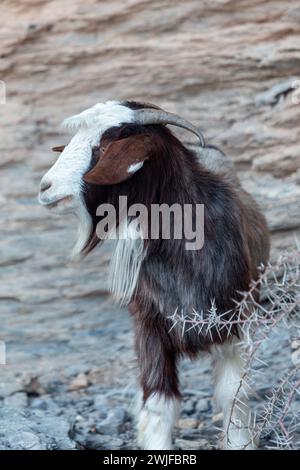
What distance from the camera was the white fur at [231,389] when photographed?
484 centimetres

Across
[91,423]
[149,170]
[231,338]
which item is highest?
[149,170]

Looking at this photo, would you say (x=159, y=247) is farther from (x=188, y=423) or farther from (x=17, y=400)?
(x=17, y=400)

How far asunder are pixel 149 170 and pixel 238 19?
6.85 feet

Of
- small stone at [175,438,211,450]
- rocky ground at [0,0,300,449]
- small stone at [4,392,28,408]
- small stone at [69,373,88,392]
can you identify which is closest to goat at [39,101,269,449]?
small stone at [175,438,211,450]

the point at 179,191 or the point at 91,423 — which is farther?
the point at 91,423

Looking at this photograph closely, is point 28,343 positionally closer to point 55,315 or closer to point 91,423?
point 55,315

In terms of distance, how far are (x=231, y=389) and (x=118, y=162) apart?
132 cm

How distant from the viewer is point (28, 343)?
654 cm

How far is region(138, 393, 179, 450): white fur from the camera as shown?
470cm

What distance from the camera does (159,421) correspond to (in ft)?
15.4

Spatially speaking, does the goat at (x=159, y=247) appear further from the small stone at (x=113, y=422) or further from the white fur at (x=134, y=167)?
the small stone at (x=113, y=422)

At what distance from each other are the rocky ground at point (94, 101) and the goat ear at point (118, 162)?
6.46 ft
